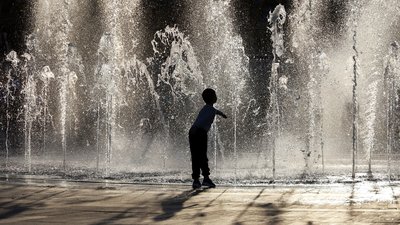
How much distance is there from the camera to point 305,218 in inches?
286

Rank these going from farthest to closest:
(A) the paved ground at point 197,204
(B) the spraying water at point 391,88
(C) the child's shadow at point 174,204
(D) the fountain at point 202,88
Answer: (D) the fountain at point 202,88 → (B) the spraying water at point 391,88 → (C) the child's shadow at point 174,204 → (A) the paved ground at point 197,204

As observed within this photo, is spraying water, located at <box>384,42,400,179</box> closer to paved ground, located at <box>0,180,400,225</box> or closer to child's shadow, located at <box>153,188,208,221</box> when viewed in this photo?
paved ground, located at <box>0,180,400,225</box>

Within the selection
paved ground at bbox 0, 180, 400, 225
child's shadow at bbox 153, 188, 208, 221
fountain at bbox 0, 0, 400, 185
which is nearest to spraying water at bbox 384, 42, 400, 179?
fountain at bbox 0, 0, 400, 185

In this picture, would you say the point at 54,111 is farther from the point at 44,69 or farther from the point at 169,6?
the point at 169,6

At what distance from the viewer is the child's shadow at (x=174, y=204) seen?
24.9 feet

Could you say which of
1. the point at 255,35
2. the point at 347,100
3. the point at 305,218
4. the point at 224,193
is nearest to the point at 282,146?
the point at 347,100

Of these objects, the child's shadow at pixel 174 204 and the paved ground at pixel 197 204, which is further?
the child's shadow at pixel 174 204

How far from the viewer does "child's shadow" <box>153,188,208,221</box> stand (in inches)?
299

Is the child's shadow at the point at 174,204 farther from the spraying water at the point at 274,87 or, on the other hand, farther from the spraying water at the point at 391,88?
the spraying water at the point at 391,88

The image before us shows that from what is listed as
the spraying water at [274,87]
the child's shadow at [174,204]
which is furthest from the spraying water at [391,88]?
the child's shadow at [174,204]

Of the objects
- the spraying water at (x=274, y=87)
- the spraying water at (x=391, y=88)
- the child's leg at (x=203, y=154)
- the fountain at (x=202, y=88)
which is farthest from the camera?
the fountain at (x=202, y=88)

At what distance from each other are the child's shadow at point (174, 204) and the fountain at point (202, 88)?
8312mm

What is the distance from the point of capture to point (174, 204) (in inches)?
337

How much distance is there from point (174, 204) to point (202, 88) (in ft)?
67.7
